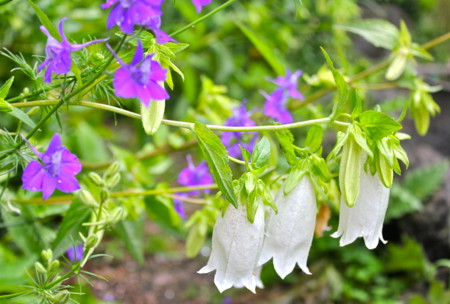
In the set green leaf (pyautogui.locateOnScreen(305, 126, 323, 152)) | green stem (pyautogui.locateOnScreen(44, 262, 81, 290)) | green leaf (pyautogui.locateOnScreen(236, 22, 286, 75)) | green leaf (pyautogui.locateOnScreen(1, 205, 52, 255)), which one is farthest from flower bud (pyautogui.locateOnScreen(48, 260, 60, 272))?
green leaf (pyautogui.locateOnScreen(236, 22, 286, 75))

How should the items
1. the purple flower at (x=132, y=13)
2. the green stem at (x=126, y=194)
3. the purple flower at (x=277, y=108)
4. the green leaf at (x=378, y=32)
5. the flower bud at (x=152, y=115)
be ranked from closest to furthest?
the purple flower at (x=132, y=13)
the flower bud at (x=152, y=115)
the green stem at (x=126, y=194)
the purple flower at (x=277, y=108)
the green leaf at (x=378, y=32)

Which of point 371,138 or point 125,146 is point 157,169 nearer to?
point 371,138

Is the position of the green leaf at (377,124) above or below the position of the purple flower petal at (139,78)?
below

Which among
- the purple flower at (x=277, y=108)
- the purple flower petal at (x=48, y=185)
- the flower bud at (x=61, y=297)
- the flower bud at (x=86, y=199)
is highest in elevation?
the purple flower petal at (x=48, y=185)

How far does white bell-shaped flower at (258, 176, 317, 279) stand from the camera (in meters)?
0.77

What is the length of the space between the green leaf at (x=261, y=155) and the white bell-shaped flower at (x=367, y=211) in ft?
0.40

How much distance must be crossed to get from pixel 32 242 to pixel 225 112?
57cm

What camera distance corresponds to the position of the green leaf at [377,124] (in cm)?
72

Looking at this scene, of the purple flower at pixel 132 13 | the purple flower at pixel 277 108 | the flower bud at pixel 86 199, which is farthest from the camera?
the purple flower at pixel 277 108

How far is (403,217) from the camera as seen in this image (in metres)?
2.49

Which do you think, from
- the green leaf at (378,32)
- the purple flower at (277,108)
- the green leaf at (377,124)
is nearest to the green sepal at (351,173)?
the green leaf at (377,124)

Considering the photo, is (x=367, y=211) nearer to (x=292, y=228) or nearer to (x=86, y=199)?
(x=292, y=228)

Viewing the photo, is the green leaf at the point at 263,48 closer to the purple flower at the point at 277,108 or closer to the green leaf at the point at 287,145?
the purple flower at the point at 277,108

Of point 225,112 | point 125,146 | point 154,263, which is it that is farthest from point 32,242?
point 125,146
